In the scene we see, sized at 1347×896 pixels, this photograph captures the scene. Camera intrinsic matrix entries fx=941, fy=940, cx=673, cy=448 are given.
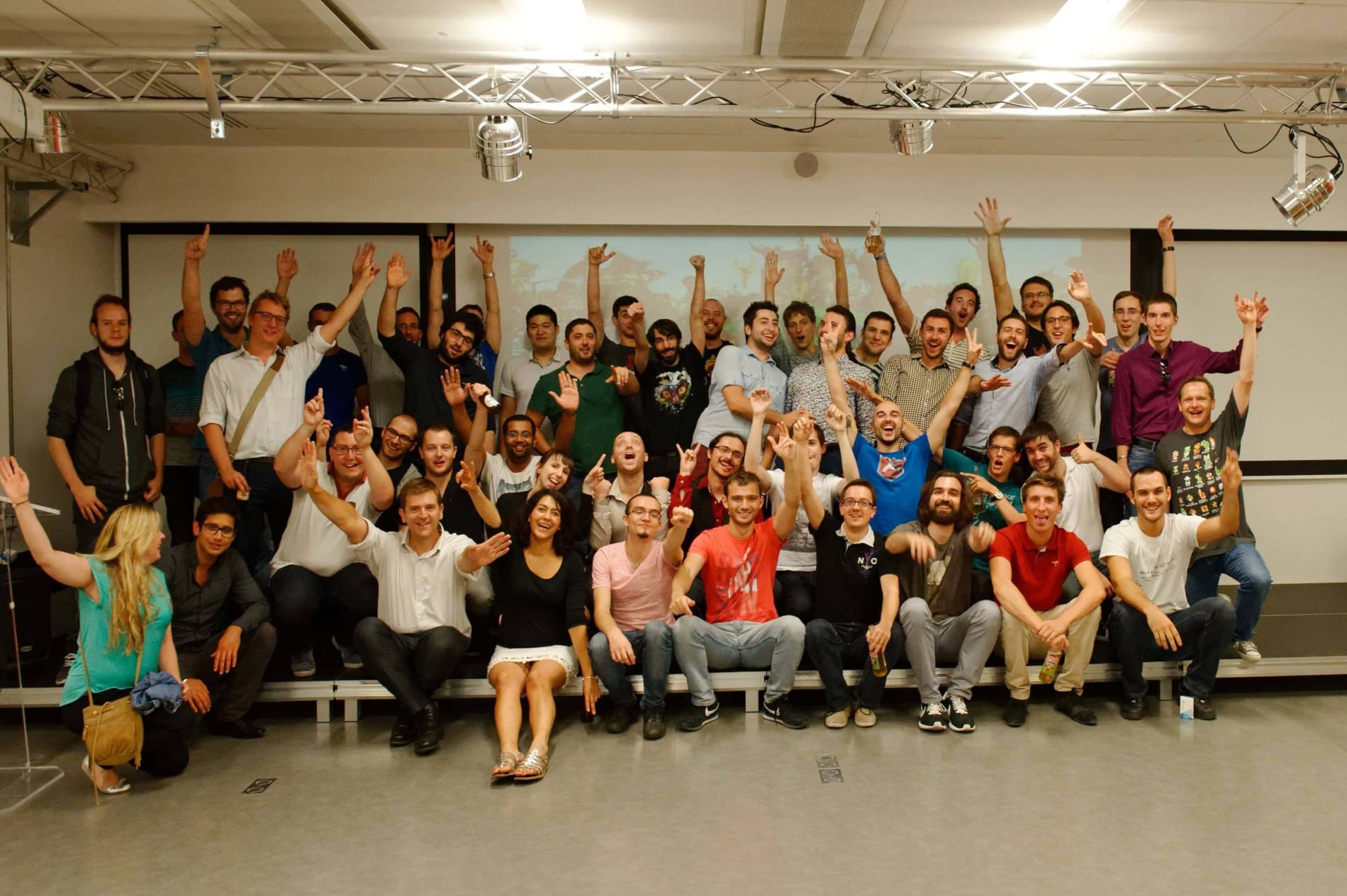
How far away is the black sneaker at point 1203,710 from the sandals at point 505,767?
2743 mm

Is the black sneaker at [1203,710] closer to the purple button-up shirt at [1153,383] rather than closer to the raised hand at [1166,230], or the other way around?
Result: the purple button-up shirt at [1153,383]

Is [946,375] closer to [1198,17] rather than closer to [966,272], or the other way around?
[966,272]

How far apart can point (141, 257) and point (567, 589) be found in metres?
3.76

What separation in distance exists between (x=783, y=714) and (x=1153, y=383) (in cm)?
242

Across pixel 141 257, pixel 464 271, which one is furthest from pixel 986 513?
pixel 141 257

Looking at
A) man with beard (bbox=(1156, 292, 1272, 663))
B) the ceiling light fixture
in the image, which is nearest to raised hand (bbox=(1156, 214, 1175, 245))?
the ceiling light fixture

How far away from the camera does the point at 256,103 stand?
4176 millimetres

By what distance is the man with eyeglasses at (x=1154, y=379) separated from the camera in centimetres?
446

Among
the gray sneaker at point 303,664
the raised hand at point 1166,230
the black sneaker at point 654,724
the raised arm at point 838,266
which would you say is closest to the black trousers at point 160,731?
the gray sneaker at point 303,664

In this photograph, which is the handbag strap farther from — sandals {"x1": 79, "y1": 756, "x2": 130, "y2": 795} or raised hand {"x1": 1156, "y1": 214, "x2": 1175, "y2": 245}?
raised hand {"x1": 1156, "y1": 214, "x2": 1175, "y2": 245}

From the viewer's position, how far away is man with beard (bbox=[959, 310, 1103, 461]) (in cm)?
462

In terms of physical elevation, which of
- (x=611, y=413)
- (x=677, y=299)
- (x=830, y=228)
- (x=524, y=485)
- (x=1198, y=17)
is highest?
(x=1198, y=17)

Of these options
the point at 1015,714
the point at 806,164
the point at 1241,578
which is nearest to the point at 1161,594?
the point at 1241,578

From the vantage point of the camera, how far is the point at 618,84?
437cm
